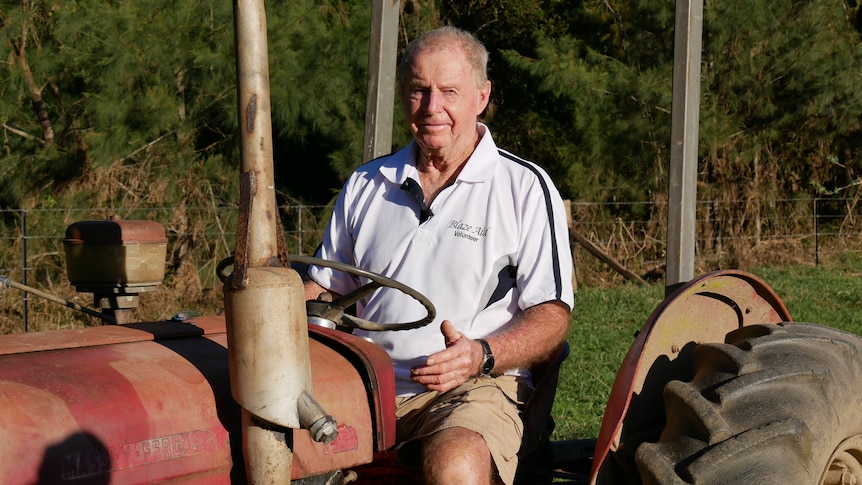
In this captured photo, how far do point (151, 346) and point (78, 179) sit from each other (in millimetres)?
8171

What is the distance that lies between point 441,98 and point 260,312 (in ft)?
4.33

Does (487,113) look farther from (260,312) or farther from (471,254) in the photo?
(260,312)

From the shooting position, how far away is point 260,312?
5.10 ft

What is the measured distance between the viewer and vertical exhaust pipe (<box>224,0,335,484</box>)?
1.55 m

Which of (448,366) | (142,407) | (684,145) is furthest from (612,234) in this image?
(142,407)

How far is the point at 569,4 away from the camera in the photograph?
1368cm

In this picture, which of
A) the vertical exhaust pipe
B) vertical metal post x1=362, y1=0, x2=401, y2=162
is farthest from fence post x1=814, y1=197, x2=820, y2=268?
the vertical exhaust pipe

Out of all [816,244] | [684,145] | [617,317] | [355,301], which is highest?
[684,145]

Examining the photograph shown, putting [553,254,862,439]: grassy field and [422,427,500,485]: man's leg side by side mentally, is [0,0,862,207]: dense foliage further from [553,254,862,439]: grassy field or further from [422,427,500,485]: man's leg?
[422,427,500,485]: man's leg

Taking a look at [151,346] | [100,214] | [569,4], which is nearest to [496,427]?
[151,346]

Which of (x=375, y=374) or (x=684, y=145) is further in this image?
(x=684, y=145)

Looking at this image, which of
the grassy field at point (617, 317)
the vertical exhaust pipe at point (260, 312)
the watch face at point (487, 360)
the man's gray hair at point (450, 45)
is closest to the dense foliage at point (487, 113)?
the grassy field at point (617, 317)

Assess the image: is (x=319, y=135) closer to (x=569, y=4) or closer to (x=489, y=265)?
(x=569, y=4)

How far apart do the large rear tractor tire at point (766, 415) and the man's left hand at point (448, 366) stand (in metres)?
0.43
